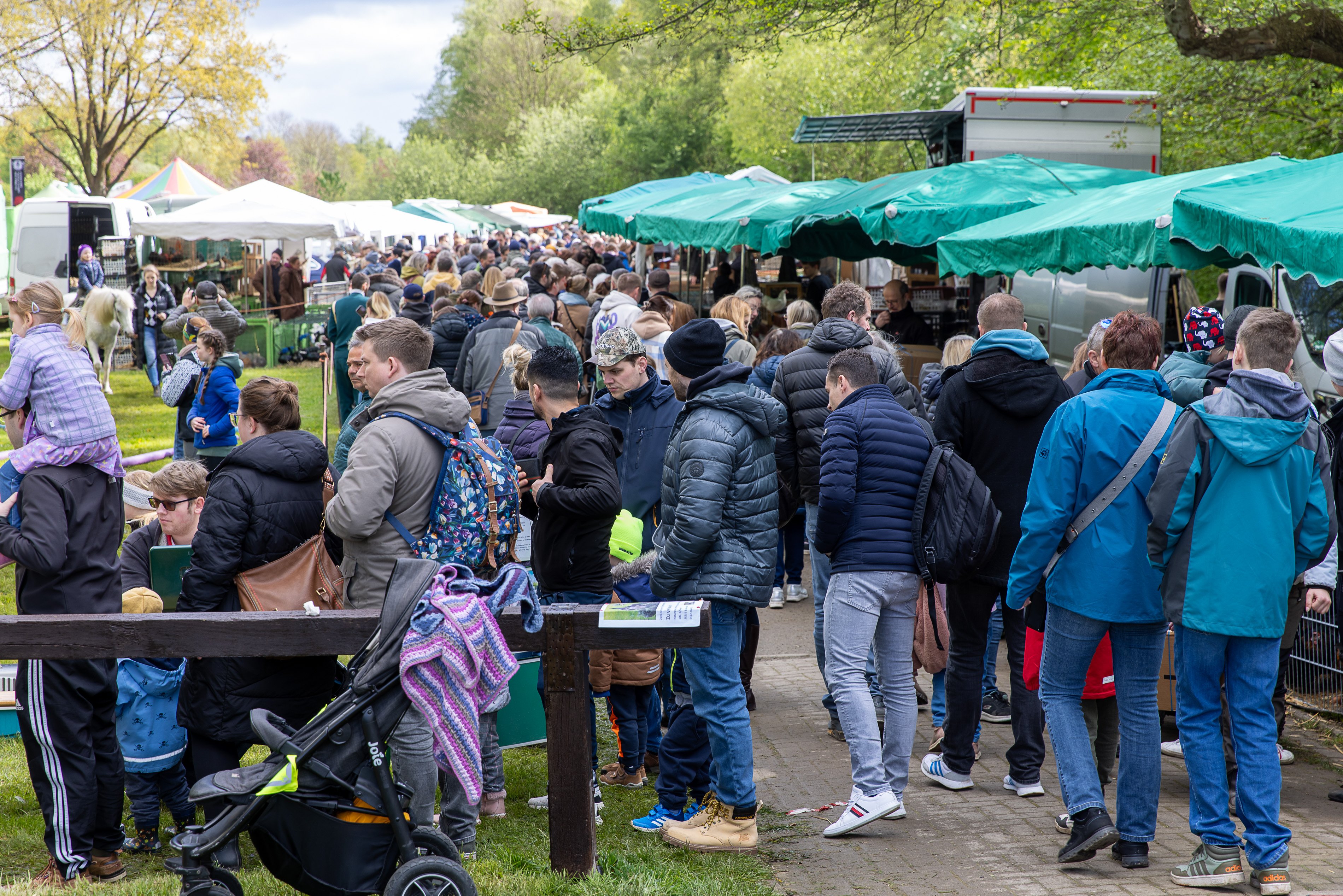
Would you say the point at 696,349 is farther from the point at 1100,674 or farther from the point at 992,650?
the point at 992,650

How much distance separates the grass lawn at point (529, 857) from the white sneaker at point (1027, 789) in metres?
1.10

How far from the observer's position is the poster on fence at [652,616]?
370 centimetres

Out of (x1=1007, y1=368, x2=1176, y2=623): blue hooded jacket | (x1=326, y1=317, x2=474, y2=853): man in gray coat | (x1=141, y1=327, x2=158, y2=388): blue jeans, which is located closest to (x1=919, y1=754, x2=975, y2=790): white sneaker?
(x1=1007, y1=368, x2=1176, y2=623): blue hooded jacket

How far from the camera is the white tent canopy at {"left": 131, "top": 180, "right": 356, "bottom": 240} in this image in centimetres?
1819

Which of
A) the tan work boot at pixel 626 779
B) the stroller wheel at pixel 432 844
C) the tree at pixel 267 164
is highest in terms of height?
the tree at pixel 267 164

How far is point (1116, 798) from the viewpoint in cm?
449

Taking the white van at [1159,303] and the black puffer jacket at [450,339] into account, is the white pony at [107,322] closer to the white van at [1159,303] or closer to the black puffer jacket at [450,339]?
the black puffer jacket at [450,339]

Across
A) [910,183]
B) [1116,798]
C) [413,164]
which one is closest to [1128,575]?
[1116,798]

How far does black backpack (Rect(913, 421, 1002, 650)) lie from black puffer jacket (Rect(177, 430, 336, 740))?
2.28m

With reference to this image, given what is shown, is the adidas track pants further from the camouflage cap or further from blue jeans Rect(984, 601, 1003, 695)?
blue jeans Rect(984, 601, 1003, 695)

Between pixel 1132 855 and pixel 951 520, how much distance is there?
1.35 metres

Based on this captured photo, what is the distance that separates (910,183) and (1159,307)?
114 inches

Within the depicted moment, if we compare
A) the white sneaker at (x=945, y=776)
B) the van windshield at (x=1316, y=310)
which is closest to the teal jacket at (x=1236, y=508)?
the white sneaker at (x=945, y=776)

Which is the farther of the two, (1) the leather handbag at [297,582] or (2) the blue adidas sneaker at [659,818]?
A: (2) the blue adidas sneaker at [659,818]
